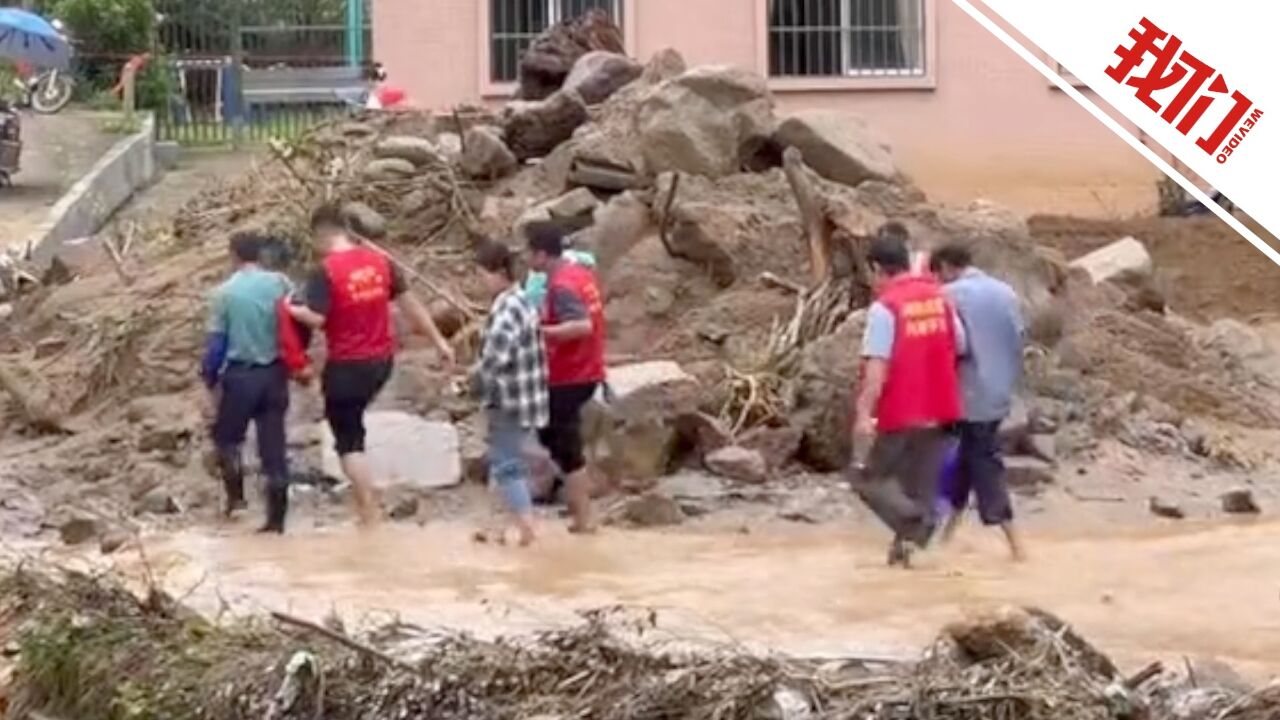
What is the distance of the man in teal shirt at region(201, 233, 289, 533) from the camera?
1233 cm

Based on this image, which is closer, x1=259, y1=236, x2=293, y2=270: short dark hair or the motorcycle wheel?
x1=259, y1=236, x2=293, y2=270: short dark hair

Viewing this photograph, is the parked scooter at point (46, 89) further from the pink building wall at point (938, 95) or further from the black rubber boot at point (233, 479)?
the black rubber boot at point (233, 479)

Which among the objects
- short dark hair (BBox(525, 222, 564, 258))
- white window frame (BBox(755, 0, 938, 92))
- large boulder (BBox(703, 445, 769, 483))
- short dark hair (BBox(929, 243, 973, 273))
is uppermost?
white window frame (BBox(755, 0, 938, 92))

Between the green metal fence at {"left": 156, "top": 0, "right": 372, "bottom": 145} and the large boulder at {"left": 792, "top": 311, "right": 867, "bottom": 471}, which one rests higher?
the green metal fence at {"left": 156, "top": 0, "right": 372, "bottom": 145}

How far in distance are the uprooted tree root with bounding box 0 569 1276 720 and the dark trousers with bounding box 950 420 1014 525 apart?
270 centimetres

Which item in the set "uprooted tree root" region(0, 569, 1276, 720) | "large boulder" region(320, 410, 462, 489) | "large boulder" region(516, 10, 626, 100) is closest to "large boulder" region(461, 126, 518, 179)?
"large boulder" region(516, 10, 626, 100)

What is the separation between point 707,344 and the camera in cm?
1502

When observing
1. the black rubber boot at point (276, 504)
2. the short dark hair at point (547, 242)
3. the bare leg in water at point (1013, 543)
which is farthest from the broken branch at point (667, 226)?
the bare leg in water at point (1013, 543)

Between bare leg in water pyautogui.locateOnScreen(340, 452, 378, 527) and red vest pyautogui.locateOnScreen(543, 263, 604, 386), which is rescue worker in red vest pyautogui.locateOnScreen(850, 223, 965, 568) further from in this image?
bare leg in water pyautogui.locateOnScreen(340, 452, 378, 527)

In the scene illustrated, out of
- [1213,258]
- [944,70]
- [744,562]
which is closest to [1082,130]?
[944,70]

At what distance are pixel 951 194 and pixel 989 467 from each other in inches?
515

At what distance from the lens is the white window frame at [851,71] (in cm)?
2486

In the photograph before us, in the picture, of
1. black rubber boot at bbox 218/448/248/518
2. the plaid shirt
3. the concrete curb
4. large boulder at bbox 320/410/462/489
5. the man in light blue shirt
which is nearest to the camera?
the man in light blue shirt

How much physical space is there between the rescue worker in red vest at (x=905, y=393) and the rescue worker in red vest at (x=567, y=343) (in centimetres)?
140
